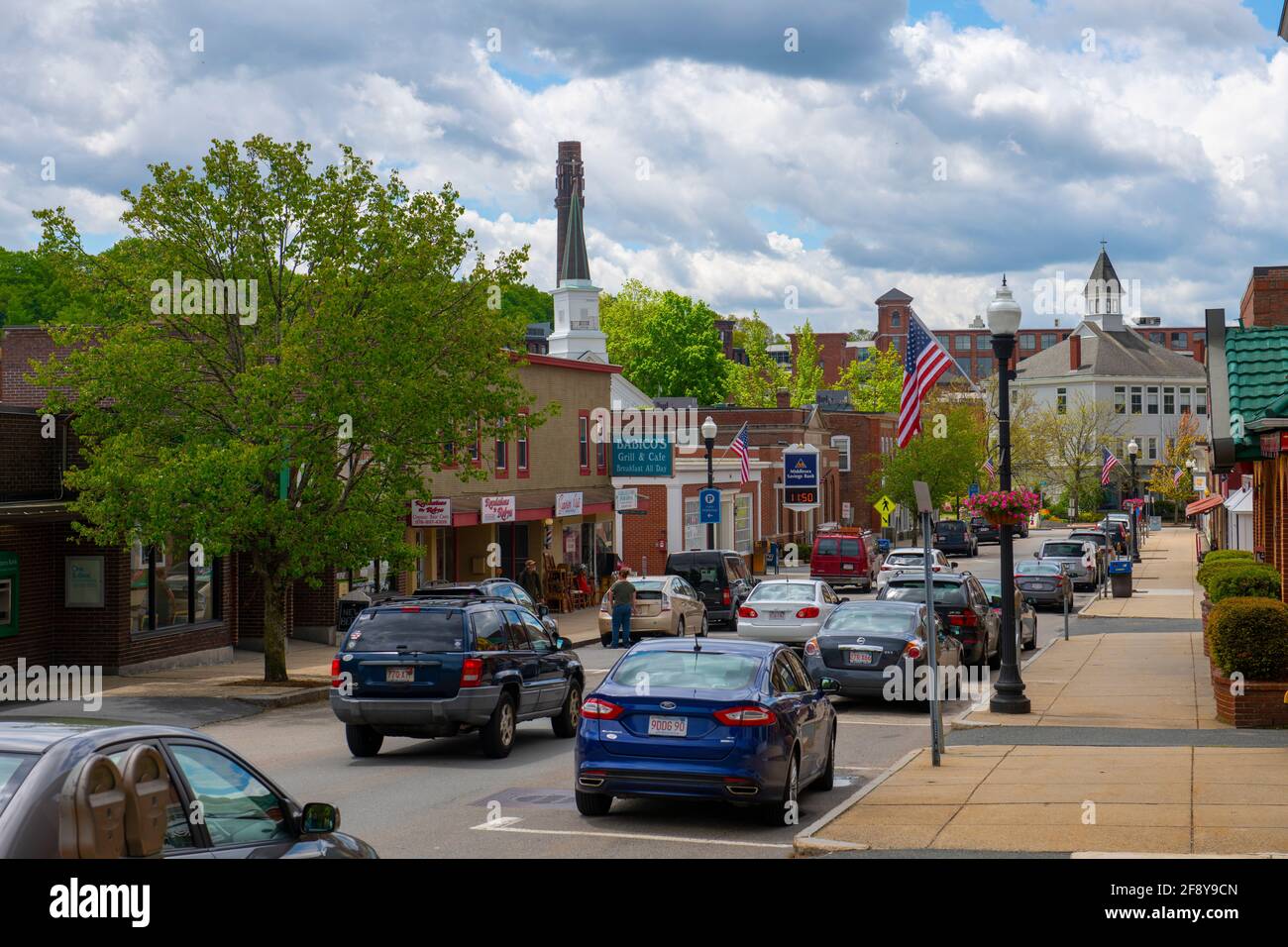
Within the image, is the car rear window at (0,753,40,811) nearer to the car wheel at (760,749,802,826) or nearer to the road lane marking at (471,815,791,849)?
the road lane marking at (471,815,791,849)

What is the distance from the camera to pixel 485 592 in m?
23.3

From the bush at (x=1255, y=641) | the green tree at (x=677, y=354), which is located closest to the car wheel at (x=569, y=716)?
the bush at (x=1255, y=641)

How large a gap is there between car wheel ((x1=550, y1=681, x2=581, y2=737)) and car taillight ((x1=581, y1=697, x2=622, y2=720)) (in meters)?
5.89

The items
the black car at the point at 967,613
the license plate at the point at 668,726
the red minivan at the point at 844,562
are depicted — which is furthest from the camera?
the red minivan at the point at 844,562

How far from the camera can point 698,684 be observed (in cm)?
1241

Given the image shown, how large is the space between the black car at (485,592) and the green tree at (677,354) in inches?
3351

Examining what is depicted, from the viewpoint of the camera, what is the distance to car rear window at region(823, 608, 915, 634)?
67.6 ft

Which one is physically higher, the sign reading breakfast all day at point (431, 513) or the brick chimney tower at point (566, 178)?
the brick chimney tower at point (566, 178)

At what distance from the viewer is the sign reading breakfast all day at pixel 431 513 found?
111 feet

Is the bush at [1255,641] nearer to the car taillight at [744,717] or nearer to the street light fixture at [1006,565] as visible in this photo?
the street light fixture at [1006,565]

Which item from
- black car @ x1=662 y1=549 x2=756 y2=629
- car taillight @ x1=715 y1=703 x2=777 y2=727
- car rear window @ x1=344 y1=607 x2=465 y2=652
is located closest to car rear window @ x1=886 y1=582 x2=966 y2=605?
black car @ x1=662 y1=549 x2=756 y2=629

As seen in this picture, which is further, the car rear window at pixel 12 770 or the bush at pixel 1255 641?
the bush at pixel 1255 641

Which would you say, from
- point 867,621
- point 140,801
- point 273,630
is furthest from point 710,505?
point 140,801

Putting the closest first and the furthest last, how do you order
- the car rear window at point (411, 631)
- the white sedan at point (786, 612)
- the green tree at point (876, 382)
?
the car rear window at point (411, 631) < the white sedan at point (786, 612) < the green tree at point (876, 382)
